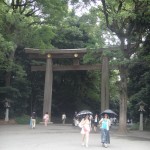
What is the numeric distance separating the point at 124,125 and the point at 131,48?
5.93m

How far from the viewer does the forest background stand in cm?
2538

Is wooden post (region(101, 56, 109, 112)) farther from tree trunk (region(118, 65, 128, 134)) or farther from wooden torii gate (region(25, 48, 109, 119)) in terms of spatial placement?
tree trunk (region(118, 65, 128, 134))

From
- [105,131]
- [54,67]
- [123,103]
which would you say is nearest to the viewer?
[105,131]

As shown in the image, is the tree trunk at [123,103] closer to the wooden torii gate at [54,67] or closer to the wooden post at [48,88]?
the wooden torii gate at [54,67]

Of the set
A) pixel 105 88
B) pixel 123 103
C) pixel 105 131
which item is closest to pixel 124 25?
pixel 123 103

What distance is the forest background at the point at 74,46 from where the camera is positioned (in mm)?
25375

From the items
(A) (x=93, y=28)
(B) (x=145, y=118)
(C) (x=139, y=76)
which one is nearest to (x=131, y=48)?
(A) (x=93, y=28)

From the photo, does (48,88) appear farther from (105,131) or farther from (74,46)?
(105,131)

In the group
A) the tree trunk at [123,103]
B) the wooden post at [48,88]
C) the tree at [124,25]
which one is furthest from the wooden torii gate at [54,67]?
the tree at [124,25]

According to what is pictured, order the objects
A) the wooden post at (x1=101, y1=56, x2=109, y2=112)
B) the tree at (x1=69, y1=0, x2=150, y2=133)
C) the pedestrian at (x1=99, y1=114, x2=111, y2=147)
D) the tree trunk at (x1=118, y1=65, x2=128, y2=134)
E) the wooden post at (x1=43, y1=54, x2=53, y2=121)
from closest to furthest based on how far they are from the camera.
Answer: the pedestrian at (x1=99, y1=114, x2=111, y2=147) → the tree at (x1=69, y1=0, x2=150, y2=133) → the tree trunk at (x1=118, y1=65, x2=128, y2=134) → the wooden post at (x1=101, y1=56, x2=109, y2=112) → the wooden post at (x1=43, y1=54, x2=53, y2=121)

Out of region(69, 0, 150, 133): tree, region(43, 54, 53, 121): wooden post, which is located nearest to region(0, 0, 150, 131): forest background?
region(69, 0, 150, 133): tree

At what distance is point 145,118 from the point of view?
116ft

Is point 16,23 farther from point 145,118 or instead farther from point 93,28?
point 145,118

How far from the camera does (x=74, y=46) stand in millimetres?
42250
